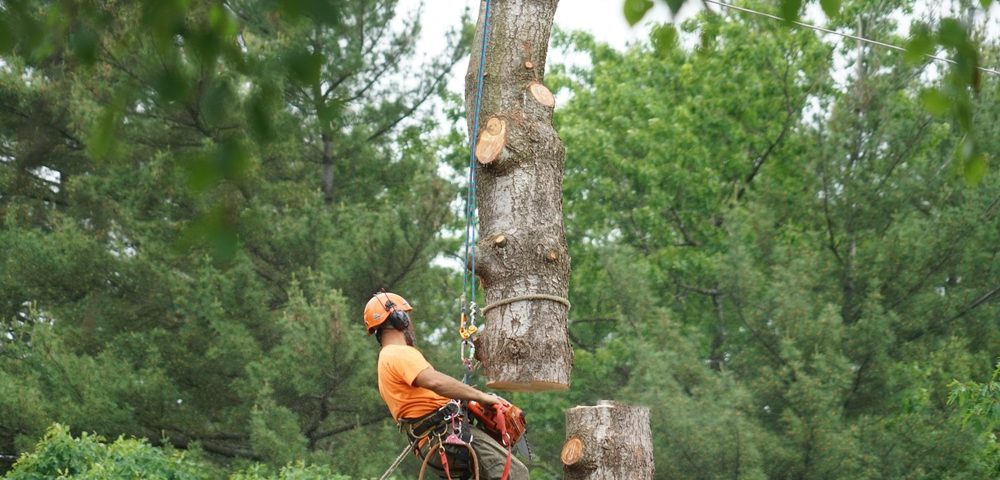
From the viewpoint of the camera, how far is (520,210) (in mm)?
6523

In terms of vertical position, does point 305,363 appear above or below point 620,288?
below

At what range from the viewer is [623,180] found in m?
24.7

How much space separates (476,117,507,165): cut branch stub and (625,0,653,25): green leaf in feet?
10.1

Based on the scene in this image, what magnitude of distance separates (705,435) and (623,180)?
10226 mm

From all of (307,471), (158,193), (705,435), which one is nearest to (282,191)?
(158,193)

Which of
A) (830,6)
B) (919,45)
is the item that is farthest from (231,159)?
(919,45)

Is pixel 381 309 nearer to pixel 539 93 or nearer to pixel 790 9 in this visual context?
pixel 539 93

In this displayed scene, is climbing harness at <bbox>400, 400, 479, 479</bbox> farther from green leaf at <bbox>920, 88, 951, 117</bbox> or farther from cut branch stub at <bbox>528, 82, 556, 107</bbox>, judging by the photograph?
green leaf at <bbox>920, 88, 951, 117</bbox>

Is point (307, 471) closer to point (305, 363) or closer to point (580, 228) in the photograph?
point (305, 363)

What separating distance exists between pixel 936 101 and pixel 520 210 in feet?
10.2

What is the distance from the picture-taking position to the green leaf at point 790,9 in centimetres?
334

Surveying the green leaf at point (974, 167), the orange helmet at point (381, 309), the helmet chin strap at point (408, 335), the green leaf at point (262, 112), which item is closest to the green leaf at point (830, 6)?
the green leaf at point (974, 167)

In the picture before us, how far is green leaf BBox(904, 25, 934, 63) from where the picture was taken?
3.39 m

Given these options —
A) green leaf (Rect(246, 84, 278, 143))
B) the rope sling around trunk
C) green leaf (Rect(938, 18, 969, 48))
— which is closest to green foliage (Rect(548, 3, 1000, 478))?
the rope sling around trunk
